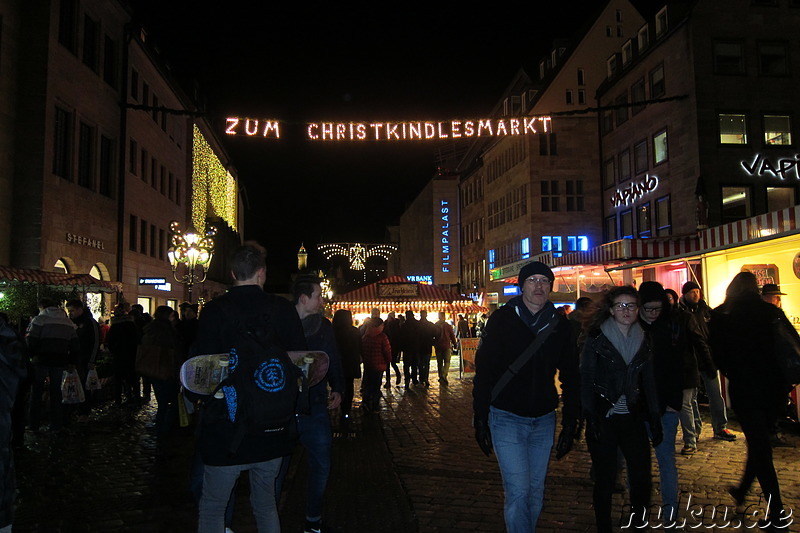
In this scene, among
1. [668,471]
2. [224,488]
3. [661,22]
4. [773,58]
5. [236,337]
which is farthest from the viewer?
[661,22]

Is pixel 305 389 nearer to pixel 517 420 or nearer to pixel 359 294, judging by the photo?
pixel 517 420

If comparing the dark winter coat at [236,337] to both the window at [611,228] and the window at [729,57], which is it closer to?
the window at [729,57]

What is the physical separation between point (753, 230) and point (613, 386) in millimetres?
6478

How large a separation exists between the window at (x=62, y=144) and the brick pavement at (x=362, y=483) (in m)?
13.4

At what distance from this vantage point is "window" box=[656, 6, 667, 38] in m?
29.1

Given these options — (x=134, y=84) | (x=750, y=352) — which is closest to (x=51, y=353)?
(x=750, y=352)

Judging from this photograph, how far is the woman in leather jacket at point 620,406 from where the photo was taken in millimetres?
4652

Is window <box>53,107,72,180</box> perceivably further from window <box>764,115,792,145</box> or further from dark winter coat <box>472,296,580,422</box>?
window <box>764,115,792,145</box>

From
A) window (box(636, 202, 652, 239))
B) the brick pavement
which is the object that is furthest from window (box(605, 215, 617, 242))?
the brick pavement

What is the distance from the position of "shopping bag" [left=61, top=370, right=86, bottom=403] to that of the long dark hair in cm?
831

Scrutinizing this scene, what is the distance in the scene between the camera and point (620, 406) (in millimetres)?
4684

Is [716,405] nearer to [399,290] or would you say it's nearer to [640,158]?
[399,290]

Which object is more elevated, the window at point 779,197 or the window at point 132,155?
the window at point 132,155

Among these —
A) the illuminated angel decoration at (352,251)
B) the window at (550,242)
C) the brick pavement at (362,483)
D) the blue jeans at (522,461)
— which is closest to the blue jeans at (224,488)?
the blue jeans at (522,461)
